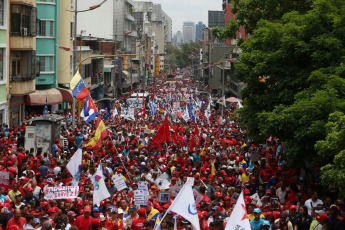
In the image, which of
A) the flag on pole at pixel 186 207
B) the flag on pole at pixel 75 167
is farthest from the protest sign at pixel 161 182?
the flag on pole at pixel 186 207

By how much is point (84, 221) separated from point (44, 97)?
29775mm

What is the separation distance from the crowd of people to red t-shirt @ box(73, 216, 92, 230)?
0.02 m

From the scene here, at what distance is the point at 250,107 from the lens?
23.6 m

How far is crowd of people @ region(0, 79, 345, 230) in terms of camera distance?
13.2m

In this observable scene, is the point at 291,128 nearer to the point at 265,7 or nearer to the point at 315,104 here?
the point at 315,104

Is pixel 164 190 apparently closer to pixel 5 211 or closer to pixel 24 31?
pixel 5 211

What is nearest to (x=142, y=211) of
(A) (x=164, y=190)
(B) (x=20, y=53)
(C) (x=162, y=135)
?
(A) (x=164, y=190)

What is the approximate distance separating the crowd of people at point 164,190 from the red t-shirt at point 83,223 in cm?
2

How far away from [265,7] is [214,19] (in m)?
128

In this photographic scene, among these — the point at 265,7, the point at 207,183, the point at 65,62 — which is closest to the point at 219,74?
the point at 65,62

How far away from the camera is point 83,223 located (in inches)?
516

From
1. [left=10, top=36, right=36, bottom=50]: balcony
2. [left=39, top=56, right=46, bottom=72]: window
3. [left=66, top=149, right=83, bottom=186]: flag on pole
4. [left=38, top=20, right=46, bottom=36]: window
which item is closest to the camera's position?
[left=66, top=149, right=83, bottom=186]: flag on pole

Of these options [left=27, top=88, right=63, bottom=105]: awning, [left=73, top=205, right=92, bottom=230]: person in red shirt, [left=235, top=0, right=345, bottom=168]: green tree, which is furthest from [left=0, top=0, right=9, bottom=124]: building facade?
[left=73, top=205, right=92, bottom=230]: person in red shirt

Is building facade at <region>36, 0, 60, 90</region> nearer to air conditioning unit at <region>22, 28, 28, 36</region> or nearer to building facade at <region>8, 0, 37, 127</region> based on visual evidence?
building facade at <region>8, 0, 37, 127</region>
